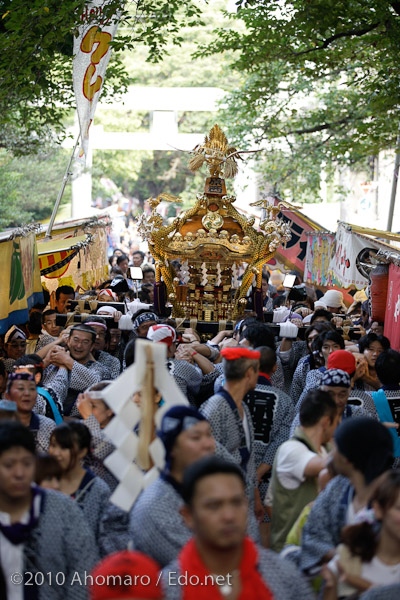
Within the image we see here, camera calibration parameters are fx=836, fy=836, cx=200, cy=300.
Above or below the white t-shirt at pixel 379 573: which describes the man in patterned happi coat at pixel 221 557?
above

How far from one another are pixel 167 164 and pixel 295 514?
134ft

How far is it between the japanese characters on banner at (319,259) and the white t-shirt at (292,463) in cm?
813

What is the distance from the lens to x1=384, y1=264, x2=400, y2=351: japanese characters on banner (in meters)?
8.05

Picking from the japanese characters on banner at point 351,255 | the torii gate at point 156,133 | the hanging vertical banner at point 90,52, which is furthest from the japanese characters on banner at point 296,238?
the torii gate at point 156,133

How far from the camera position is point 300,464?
413cm

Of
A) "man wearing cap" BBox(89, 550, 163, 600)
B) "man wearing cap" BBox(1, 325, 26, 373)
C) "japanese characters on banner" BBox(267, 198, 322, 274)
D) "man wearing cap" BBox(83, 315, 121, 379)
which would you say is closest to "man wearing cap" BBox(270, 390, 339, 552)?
"man wearing cap" BBox(89, 550, 163, 600)

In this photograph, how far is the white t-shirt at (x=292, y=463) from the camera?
163 inches

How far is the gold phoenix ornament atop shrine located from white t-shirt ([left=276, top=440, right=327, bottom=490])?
213 inches

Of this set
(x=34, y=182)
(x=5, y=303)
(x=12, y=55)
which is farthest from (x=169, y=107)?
(x=5, y=303)

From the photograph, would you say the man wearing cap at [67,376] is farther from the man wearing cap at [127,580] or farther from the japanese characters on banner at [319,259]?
the japanese characters on banner at [319,259]

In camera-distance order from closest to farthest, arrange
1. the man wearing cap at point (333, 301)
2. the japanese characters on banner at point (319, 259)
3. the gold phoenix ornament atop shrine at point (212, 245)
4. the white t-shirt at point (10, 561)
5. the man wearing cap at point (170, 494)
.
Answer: the white t-shirt at point (10, 561) → the man wearing cap at point (170, 494) → the gold phoenix ornament atop shrine at point (212, 245) → the man wearing cap at point (333, 301) → the japanese characters on banner at point (319, 259)

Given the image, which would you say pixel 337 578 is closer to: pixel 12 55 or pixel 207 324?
pixel 207 324

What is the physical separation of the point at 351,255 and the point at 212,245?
6.42ft

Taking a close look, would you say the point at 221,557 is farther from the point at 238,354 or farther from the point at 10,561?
the point at 238,354
